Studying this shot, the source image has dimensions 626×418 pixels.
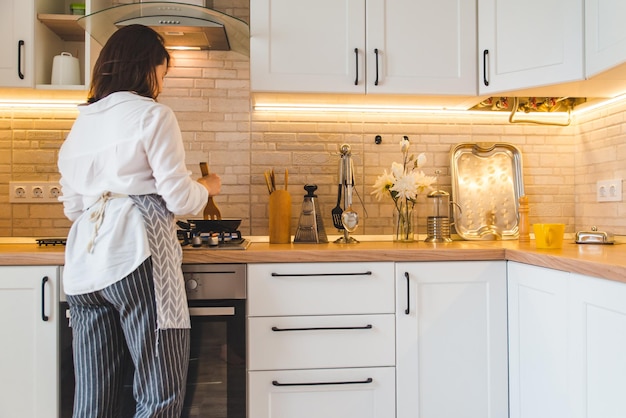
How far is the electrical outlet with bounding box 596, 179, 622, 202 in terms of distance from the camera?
232 cm

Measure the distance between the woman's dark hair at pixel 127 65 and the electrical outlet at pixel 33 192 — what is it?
949 mm

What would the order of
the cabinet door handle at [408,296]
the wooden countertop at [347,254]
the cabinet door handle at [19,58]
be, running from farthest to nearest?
the cabinet door handle at [19,58] < the cabinet door handle at [408,296] < the wooden countertop at [347,254]

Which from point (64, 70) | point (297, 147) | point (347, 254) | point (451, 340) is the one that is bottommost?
point (451, 340)

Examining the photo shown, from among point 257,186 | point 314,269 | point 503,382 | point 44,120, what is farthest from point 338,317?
point 44,120

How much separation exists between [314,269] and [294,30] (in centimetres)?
104

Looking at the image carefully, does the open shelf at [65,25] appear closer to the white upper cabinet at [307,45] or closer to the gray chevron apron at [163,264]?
the white upper cabinet at [307,45]

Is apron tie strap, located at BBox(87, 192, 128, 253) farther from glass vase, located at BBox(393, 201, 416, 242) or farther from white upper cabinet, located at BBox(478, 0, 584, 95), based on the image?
white upper cabinet, located at BBox(478, 0, 584, 95)

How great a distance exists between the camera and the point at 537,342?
179 centimetres

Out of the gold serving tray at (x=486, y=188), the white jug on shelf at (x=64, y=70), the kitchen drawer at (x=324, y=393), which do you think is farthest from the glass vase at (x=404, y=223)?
the white jug on shelf at (x=64, y=70)

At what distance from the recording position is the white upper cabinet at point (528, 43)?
Result: 2.11 m

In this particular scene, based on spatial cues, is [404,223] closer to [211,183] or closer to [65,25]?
[211,183]

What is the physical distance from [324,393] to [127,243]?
91 cm

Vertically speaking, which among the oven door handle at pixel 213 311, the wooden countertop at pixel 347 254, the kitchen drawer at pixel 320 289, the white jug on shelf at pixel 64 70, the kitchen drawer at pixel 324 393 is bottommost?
the kitchen drawer at pixel 324 393

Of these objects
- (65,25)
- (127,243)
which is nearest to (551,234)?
(127,243)
